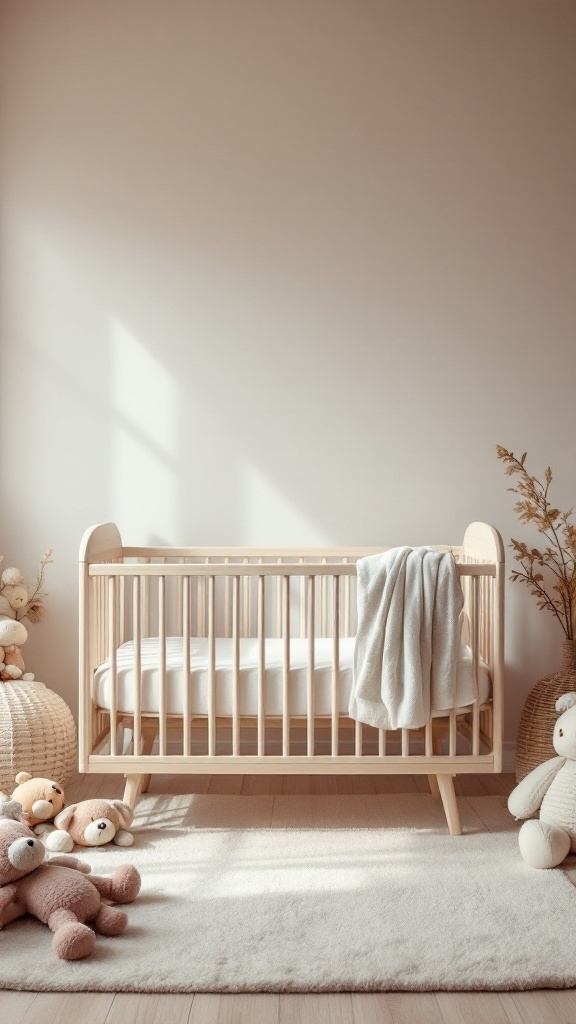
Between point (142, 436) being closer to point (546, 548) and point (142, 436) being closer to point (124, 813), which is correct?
point (124, 813)

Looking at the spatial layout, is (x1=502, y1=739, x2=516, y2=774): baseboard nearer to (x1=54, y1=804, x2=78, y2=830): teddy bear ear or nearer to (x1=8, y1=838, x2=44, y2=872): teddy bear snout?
(x1=54, y1=804, x2=78, y2=830): teddy bear ear

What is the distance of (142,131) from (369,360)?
1064 millimetres

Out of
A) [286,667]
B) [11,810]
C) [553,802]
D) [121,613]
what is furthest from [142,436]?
[553,802]

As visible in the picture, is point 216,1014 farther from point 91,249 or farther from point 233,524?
point 91,249

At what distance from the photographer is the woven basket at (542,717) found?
255cm

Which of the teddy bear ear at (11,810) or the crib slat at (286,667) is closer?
the teddy bear ear at (11,810)

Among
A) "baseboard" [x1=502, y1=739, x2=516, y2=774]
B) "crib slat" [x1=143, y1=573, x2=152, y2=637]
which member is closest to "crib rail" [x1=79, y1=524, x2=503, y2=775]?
"crib slat" [x1=143, y1=573, x2=152, y2=637]

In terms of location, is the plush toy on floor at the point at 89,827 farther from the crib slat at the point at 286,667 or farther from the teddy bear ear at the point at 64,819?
the crib slat at the point at 286,667

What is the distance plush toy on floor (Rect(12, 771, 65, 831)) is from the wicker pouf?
0.13m

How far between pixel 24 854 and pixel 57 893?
0.10 meters

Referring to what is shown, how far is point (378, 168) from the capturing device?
9.62 ft

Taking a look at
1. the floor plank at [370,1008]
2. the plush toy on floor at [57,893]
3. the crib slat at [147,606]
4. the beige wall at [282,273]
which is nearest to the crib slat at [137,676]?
the plush toy on floor at [57,893]

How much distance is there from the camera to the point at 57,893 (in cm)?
174

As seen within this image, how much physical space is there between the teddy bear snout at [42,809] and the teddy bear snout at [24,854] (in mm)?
467
